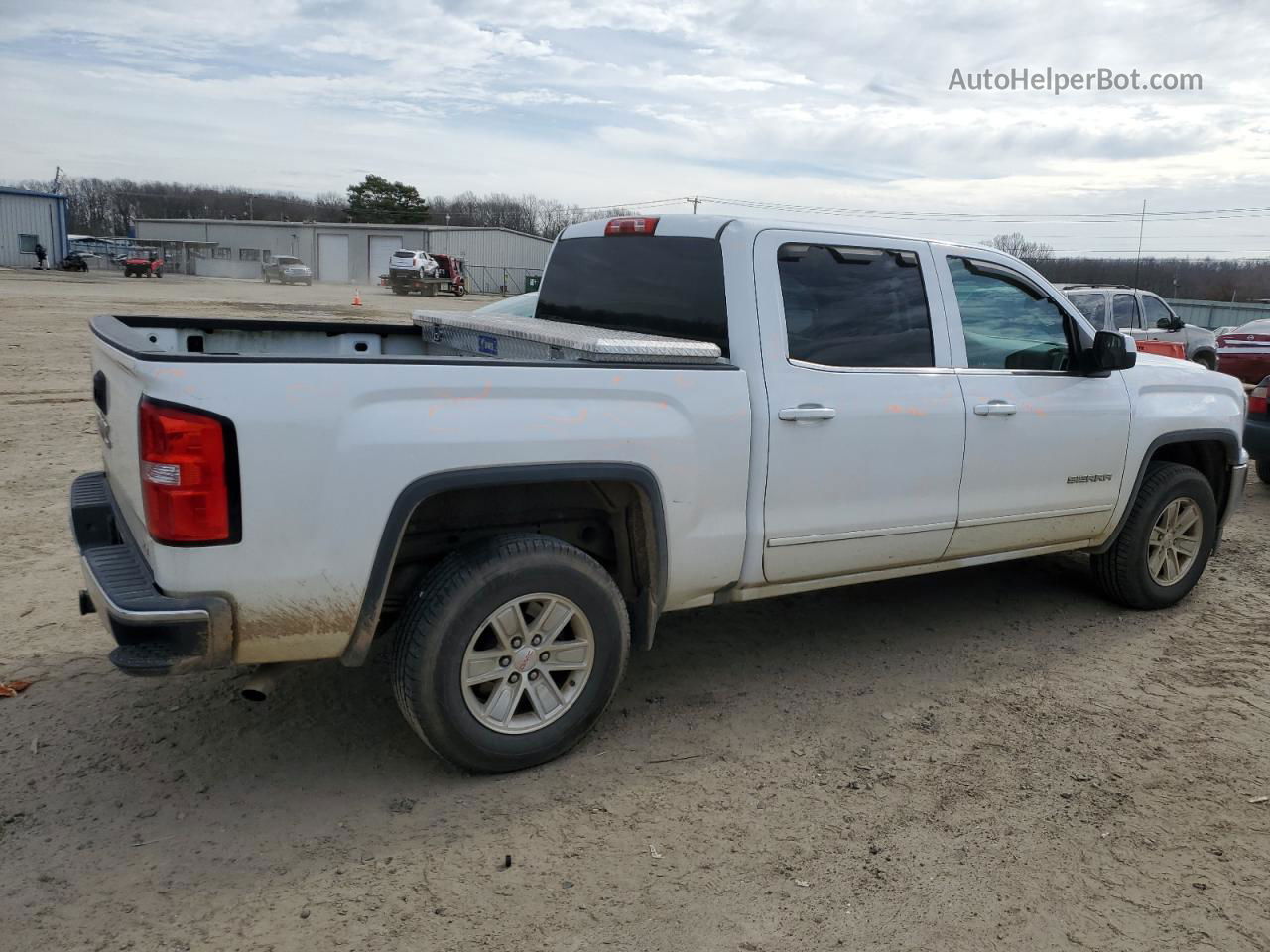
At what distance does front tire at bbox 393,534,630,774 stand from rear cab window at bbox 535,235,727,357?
115 centimetres

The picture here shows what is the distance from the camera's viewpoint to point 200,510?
2826 mm

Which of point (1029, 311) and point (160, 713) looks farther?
point (1029, 311)

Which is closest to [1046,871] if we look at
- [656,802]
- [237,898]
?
[656,802]

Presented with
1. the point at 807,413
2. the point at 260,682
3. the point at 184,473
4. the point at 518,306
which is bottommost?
the point at 260,682

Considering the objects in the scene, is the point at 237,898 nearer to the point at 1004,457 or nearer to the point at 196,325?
the point at 196,325

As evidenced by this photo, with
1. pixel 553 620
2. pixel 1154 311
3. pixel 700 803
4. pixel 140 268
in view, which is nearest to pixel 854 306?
pixel 553 620

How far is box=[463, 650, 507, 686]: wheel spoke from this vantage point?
132 inches

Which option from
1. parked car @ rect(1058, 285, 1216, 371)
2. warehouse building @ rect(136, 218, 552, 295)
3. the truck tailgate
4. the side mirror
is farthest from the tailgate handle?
warehouse building @ rect(136, 218, 552, 295)

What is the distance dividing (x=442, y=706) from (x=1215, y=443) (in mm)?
4769

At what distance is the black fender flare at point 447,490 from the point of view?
3109 millimetres

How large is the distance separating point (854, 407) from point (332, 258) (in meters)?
71.5

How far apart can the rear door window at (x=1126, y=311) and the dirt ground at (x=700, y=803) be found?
10375 millimetres

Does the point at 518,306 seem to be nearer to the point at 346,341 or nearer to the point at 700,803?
the point at 346,341

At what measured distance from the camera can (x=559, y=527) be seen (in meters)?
3.78
